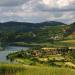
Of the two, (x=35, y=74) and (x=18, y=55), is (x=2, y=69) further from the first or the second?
(x=18, y=55)

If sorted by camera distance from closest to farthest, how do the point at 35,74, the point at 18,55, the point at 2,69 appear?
the point at 35,74
the point at 2,69
the point at 18,55

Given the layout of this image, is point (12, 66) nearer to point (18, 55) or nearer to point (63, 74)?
point (63, 74)

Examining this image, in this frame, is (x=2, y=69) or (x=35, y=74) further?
(x=2, y=69)

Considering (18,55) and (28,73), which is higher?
(28,73)

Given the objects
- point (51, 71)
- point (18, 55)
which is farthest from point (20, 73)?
point (18, 55)

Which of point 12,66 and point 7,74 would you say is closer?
point 7,74

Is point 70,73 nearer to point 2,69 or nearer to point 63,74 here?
point 63,74

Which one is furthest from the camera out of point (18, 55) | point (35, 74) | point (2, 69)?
Result: point (18, 55)

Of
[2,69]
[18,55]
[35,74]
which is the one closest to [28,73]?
[35,74]
